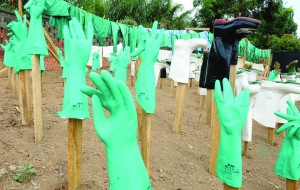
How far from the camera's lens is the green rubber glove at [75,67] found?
6.06 feet

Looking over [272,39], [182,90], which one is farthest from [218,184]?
[272,39]

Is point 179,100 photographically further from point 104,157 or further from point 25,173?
point 25,173

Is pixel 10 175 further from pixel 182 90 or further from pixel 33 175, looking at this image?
pixel 182 90

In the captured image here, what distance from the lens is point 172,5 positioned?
16812 mm

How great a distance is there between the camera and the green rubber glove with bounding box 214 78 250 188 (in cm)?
148

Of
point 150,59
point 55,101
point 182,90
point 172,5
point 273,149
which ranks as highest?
point 172,5

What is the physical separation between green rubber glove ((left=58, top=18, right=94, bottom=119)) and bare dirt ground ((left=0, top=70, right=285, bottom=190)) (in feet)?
2.18

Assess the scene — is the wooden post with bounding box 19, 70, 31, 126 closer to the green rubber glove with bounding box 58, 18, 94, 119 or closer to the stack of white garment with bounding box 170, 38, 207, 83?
the green rubber glove with bounding box 58, 18, 94, 119

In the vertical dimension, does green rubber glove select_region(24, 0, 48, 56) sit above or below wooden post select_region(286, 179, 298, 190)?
above

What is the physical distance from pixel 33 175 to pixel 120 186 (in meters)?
1.45

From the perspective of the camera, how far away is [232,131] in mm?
1505

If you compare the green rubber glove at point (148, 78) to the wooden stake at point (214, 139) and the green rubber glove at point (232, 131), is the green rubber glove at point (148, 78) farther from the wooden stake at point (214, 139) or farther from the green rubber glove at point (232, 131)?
the green rubber glove at point (232, 131)

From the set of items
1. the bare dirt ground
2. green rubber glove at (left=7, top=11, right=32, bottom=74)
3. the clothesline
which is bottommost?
the bare dirt ground

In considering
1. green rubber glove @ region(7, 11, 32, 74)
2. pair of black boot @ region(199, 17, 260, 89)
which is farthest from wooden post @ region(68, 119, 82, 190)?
green rubber glove @ region(7, 11, 32, 74)
